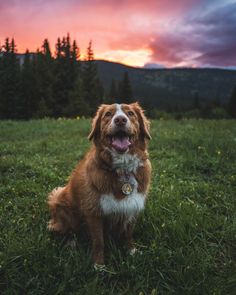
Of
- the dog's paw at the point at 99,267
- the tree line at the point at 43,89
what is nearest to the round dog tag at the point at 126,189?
the dog's paw at the point at 99,267

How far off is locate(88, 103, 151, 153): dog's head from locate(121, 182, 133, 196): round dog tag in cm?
44

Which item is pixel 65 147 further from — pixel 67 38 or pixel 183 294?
pixel 67 38

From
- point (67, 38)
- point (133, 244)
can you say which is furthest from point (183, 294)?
point (67, 38)

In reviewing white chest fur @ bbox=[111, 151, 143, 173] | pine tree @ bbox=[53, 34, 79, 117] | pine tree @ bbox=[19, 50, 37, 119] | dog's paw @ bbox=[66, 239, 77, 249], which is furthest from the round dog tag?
pine tree @ bbox=[19, 50, 37, 119]

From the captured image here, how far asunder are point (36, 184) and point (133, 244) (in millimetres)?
2910

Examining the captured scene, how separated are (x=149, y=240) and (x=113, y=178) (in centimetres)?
115

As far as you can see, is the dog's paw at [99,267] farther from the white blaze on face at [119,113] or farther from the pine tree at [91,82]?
the pine tree at [91,82]

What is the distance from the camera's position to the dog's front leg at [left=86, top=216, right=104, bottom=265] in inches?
168

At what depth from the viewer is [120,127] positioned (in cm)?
421

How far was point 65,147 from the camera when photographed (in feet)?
35.0

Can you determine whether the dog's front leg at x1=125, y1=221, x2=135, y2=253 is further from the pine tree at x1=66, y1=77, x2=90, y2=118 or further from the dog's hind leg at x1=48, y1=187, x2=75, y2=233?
the pine tree at x1=66, y1=77, x2=90, y2=118

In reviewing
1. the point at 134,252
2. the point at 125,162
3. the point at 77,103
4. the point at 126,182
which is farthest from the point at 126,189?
the point at 77,103

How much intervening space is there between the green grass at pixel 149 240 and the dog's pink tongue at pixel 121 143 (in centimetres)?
131

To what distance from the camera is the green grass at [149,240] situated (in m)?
3.73
